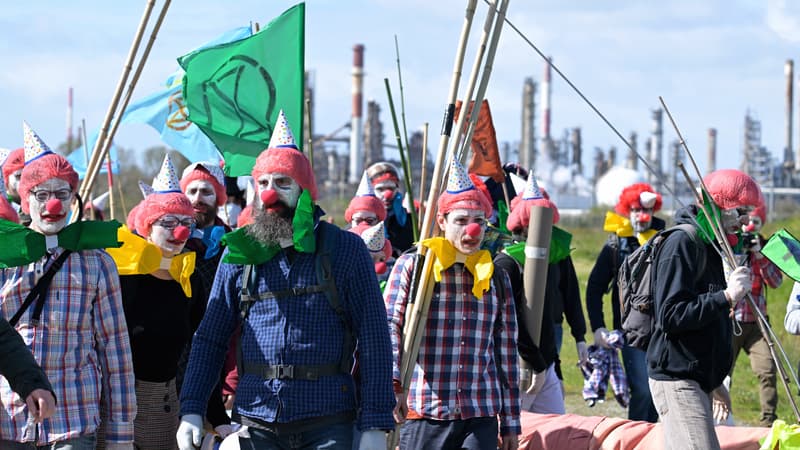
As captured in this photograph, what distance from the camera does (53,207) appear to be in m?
4.84

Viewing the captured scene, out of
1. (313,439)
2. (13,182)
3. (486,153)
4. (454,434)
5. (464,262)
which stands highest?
(486,153)

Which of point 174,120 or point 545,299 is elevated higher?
point 174,120

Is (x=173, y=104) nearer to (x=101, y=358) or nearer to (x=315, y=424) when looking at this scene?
(x=101, y=358)

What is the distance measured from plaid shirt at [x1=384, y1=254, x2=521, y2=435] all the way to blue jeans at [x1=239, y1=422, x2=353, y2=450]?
102 centimetres

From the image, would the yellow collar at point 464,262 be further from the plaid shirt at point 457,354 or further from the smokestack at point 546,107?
the smokestack at point 546,107

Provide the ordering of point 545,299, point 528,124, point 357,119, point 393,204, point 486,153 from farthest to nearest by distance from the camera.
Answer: point 528,124, point 357,119, point 393,204, point 486,153, point 545,299

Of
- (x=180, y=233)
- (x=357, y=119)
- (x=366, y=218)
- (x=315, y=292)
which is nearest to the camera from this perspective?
(x=315, y=292)

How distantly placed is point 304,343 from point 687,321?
1.91m

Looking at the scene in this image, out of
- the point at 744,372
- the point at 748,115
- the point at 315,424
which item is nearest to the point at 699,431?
the point at 315,424

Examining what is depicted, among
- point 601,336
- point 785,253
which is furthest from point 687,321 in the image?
point 601,336

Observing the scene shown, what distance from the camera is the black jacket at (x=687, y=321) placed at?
552cm

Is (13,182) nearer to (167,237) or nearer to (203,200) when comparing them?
(203,200)

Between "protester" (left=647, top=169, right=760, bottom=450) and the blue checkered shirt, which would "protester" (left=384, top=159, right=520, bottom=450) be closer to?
"protester" (left=647, top=169, right=760, bottom=450)

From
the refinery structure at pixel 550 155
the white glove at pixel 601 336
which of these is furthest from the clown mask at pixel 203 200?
the refinery structure at pixel 550 155
